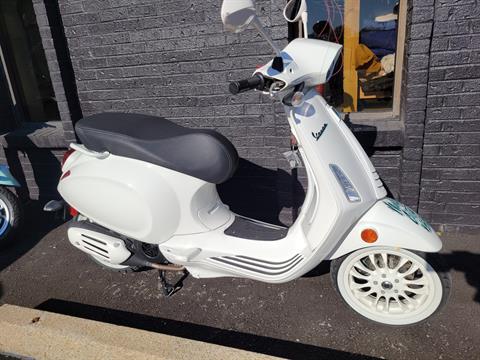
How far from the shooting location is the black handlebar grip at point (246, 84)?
212cm

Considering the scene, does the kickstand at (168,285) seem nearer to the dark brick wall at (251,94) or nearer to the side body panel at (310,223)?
the side body panel at (310,223)

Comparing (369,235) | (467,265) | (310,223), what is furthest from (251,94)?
(467,265)

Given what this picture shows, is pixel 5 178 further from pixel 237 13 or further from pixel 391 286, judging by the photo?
pixel 391 286

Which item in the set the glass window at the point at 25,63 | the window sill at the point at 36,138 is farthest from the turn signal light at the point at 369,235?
the glass window at the point at 25,63

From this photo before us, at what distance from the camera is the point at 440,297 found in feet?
7.78

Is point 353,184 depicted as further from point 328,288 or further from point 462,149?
point 462,149

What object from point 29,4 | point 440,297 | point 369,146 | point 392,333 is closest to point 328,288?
point 392,333

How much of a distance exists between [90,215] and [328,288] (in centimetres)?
172

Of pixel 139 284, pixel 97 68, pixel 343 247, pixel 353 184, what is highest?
pixel 97 68

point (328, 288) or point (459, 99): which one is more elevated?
point (459, 99)

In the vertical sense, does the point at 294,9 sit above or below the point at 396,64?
above

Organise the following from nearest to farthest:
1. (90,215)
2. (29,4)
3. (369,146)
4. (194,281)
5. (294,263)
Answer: (294,263) < (90,215) < (194,281) < (369,146) < (29,4)

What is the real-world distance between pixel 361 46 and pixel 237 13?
2066 millimetres

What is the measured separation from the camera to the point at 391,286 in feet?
8.11
